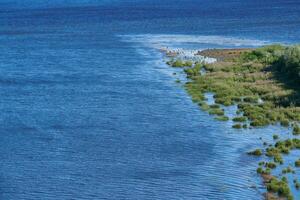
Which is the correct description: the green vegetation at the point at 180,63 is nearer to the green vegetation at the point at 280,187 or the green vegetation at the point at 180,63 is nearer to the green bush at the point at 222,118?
the green bush at the point at 222,118

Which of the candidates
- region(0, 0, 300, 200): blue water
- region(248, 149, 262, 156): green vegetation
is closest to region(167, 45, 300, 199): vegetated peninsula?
region(248, 149, 262, 156): green vegetation

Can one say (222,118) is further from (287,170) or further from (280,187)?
(280,187)

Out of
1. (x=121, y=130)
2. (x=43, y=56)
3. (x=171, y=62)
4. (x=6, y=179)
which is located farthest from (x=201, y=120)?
(x=43, y=56)

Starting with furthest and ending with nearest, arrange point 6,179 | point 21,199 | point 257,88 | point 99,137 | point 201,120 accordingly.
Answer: point 257,88
point 201,120
point 99,137
point 6,179
point 21,199

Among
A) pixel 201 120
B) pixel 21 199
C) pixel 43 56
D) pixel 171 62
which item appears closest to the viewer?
pixel 21 199

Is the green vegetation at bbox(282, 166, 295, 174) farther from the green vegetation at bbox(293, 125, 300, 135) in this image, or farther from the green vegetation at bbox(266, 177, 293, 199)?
the green vegetation at bbox(293, 125, 300, 135)

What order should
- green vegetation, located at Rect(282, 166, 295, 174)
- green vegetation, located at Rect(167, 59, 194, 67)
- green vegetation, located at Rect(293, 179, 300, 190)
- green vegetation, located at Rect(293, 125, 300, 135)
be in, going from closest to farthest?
green vegetation, located at Rect(293, 179, 300, 190) → green vegetation, located at Rect(282, 166, 295, 174) → green vegetation, located at Rect(293, 125, 300, 135) → green vegetation, located at Rect(167, 59, 194, 67)

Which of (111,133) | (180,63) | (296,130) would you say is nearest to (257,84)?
(296,130)

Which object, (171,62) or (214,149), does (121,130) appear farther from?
(171,62)
